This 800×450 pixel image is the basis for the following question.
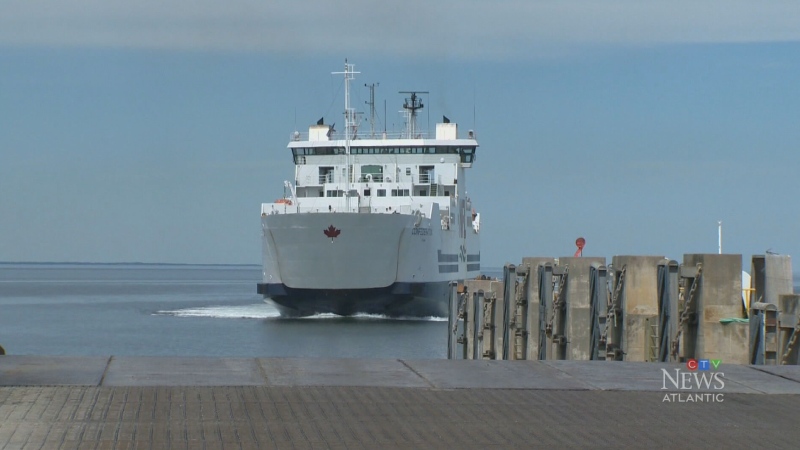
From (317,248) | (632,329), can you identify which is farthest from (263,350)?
(632,329)

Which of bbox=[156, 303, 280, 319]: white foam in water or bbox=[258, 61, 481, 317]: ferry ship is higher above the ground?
bbox=[258, 61, 481, 317]: ferry ship

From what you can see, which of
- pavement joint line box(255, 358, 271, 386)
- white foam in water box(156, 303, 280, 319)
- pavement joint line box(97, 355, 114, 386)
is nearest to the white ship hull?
white foam in water box(156, 303, 280, 319)

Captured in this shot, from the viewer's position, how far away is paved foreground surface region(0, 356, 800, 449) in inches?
284

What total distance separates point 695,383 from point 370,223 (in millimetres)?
38882

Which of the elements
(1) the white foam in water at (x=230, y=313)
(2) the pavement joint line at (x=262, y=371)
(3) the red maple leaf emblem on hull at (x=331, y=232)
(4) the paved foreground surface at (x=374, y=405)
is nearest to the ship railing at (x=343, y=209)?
(3) the red maple leaf emblem on hull at (x=331, y=232)

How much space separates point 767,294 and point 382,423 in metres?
8.92

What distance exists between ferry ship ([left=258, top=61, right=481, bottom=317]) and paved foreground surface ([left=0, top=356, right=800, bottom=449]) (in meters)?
37.5

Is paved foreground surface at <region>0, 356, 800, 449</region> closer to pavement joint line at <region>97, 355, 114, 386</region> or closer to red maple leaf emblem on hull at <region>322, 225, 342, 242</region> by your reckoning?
pavement joint line at <region>97, 355, 114, 386</region>

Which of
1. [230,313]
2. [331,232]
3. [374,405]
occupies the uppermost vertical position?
[331,232]

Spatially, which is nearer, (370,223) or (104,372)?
(104,372)

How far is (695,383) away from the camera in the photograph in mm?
9695

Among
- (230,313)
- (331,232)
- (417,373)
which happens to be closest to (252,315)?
(230,313)

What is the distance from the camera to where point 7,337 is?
50.5m

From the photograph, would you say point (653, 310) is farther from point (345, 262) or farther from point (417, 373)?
point (345, 262)
